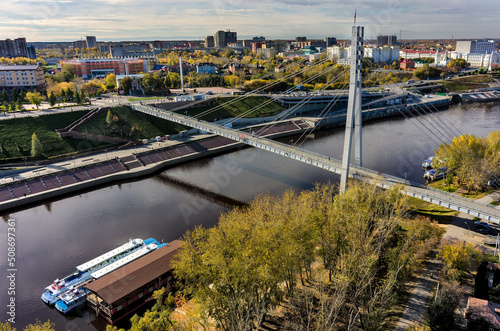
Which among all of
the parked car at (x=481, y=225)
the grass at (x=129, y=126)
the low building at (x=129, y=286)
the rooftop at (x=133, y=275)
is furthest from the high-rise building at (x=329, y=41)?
the low building at (x=129, y=286)

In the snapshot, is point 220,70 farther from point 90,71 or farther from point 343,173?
point 343,173

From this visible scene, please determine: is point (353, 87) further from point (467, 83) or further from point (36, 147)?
point (467, 83)

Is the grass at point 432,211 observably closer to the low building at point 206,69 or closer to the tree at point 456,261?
the tree at point 456,261

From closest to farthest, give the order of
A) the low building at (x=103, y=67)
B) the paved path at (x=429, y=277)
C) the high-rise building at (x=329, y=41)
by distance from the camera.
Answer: the paved path at (x=429, y=277), the low building at (x=103, y=67), the high-rise building at (x=329, y=41)

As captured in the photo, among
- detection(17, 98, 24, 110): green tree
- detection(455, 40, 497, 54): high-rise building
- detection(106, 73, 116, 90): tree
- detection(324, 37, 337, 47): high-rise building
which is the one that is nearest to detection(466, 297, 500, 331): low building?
detection(17, 98, 24, 110): green tree

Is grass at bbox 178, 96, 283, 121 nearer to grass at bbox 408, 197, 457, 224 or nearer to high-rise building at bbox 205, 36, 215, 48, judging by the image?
grass at bbox 408, 197, 457, 224

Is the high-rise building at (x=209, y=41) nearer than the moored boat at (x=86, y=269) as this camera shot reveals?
No
